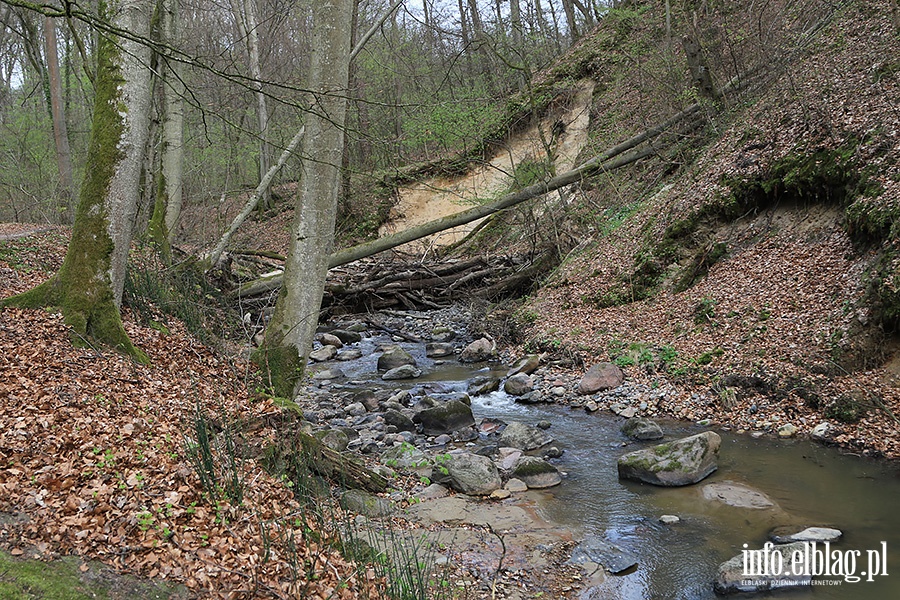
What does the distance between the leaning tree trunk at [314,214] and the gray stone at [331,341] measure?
6786 millimetres

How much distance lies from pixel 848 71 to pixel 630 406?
23.3 ft

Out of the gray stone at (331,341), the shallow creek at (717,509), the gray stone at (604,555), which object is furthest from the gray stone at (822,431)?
the gray stone at (331,341)

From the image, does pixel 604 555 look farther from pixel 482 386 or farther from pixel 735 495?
pixel 482 386

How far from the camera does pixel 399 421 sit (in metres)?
8.60

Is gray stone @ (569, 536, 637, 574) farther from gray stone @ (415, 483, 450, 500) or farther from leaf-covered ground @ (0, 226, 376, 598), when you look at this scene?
leaf-covered ground @ (0, 226, 376, 598)

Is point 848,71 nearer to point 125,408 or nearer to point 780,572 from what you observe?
point 780,572

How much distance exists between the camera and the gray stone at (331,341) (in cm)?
1376

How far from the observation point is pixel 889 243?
7.58m

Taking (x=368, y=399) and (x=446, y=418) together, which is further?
(x=368, y=399)

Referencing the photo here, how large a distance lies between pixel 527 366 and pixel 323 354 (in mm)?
4460

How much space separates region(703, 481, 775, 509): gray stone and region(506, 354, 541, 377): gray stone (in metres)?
4.69

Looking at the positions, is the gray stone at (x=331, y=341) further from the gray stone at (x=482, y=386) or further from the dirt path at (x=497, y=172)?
the dirt path at (x=497, y=172)

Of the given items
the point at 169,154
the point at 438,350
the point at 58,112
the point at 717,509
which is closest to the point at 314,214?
the point at 717,509

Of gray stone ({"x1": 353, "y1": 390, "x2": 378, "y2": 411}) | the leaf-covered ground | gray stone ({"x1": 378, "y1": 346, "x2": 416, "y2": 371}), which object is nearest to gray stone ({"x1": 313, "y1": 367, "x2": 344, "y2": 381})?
gray stone ({"x1": 378, "y1": 346, "x2": 416, "y2": 371})
